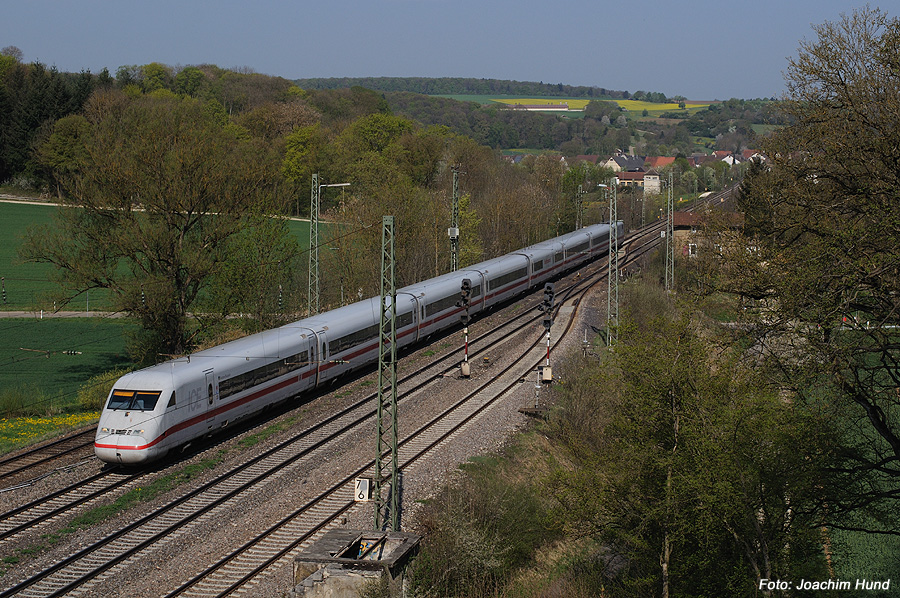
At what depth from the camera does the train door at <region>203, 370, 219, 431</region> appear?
73.7ft

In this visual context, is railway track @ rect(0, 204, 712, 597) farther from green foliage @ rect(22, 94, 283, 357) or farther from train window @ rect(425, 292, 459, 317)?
green foliage @ rect(22, 94, 283, 357)

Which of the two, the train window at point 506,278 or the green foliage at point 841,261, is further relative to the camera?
the train window at point 506,278

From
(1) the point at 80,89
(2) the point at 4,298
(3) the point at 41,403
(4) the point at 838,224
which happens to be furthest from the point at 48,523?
(1) the point at 80,89

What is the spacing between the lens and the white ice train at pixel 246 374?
20.6 m

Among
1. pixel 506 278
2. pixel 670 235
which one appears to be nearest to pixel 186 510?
pixel 506 278

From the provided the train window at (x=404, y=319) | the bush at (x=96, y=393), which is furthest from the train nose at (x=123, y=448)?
the train window at (x=404, y=319)

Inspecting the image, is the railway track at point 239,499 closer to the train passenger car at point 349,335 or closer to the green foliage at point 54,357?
the train passenger car at point 349,335

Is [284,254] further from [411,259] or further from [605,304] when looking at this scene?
[605,304]

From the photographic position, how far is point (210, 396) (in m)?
22.5

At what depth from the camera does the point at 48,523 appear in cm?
1781

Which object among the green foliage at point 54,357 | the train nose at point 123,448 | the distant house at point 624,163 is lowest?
the green foliage at point 54,357

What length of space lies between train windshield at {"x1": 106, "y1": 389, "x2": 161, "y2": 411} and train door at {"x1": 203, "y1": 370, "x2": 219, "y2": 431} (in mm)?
1734

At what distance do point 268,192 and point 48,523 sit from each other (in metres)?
23.2

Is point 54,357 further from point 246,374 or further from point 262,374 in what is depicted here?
point 246,374
